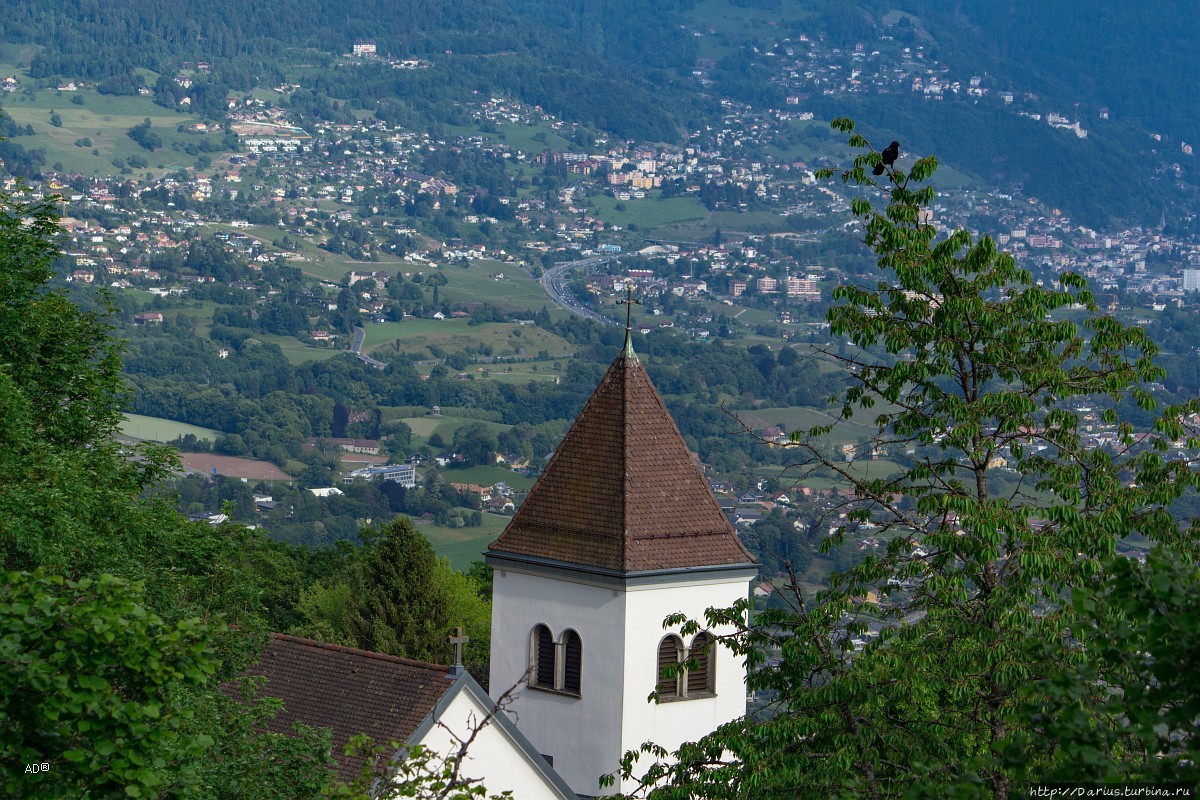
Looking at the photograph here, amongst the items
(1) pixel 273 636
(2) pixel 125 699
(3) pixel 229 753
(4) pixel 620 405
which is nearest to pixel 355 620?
(1) pixel 273 636

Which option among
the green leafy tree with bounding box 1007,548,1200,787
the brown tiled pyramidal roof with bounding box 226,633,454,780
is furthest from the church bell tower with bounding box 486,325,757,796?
the green leafy tree with bounding box 1007,548,1200,787

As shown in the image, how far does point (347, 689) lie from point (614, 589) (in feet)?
12.7

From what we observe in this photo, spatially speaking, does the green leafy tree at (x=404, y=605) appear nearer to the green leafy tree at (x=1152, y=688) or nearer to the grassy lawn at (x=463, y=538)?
the green leafy tree at (x=1152, y=688)

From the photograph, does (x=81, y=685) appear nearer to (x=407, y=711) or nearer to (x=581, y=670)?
(x=407, y=711)

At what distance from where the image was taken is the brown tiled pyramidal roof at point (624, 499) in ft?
80.6

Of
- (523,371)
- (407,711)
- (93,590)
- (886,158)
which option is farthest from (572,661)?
(523,371)

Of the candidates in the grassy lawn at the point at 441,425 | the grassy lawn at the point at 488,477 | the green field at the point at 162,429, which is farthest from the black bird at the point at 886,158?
the grassy lawn at the point at 441,425

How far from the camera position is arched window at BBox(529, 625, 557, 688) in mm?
24938

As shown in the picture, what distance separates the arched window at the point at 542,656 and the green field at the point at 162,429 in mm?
123324

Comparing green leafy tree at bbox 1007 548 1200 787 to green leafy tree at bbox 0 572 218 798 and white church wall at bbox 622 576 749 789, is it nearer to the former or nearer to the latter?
green leafy tree at bbox 0 572 218 798

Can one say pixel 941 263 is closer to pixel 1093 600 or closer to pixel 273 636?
pixel 1093 600

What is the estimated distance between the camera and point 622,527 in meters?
24.5

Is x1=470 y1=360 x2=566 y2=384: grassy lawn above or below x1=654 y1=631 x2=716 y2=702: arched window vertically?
above

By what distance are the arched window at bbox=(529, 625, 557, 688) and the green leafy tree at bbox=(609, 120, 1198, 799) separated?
22.9 ft
